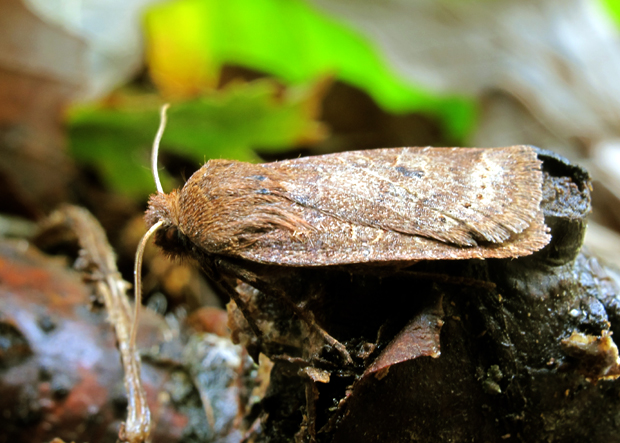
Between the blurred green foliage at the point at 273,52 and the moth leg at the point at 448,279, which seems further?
the blurred green foliage at the point at 273,52

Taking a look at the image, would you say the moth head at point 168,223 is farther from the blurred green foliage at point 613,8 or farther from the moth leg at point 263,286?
the blurred green foliage at point 613,8

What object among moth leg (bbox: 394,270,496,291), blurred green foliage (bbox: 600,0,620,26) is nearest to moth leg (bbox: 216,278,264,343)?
moth leg (bbox: 394,270,496,291)

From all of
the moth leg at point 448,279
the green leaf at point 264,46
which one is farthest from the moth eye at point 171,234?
the green leaf at point 264,46

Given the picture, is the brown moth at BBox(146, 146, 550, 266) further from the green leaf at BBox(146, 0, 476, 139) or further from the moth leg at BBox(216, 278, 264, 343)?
the green leaf at BBox(146, 0, 476, 139)

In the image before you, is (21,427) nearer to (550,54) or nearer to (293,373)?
(293,373)

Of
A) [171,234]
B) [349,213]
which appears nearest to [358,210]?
[349,213]

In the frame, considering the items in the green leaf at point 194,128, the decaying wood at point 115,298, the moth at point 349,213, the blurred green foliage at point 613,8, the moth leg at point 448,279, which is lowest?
the green leaf at point 194,128

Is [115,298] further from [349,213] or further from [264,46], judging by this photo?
[264,46]
